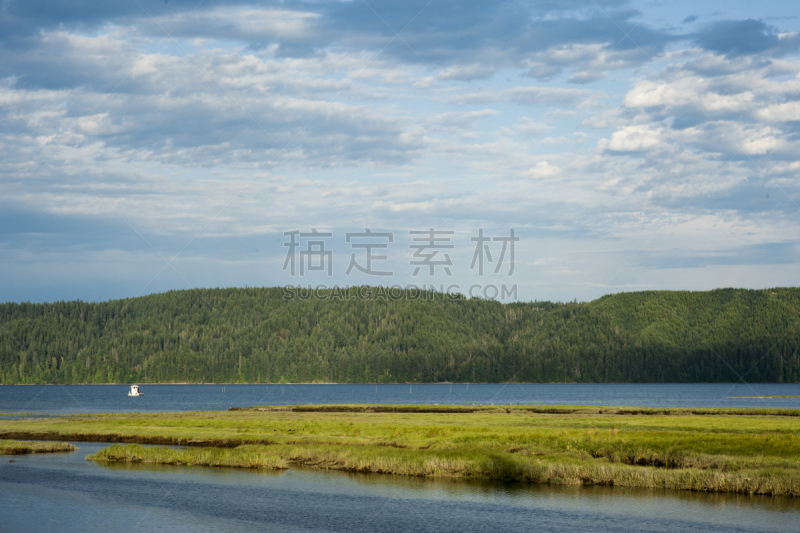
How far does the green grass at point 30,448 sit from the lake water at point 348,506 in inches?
533

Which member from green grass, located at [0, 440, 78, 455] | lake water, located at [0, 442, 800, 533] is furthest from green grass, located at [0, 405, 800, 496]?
green grass, located at [0, 440, 78, 455]

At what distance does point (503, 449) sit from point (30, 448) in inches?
1653

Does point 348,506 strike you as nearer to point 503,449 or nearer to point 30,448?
point 503,449

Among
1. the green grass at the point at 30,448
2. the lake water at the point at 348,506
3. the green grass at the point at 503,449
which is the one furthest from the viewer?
the green grass at the point at 30,448

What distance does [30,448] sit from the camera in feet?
207

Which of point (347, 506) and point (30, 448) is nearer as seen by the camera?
point (347, 506)

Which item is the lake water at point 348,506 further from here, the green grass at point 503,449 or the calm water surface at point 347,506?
the green grass at point 503,449

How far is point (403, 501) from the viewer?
41250mm

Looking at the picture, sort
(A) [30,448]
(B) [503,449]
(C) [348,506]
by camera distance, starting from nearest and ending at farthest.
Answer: (C) [348,506], (B) [503,449], (A) [30,448]

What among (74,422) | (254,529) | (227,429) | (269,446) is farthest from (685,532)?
(74,422)

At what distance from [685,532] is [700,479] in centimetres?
1053

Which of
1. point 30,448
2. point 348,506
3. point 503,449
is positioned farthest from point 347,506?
point 30,448

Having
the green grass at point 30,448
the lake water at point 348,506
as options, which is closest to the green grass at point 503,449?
the lake water at point 348,506

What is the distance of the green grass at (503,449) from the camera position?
148 feet
